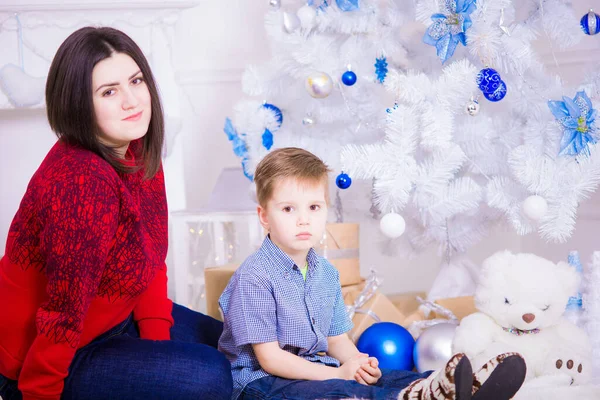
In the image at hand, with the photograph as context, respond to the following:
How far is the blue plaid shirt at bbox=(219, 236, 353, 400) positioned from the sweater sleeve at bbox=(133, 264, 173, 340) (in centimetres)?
14

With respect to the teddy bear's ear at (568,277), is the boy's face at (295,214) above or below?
above

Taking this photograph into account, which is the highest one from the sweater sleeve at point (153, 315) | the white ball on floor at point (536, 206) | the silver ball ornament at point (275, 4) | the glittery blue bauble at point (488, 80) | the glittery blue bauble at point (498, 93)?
the silver ball ornament at point (275, 4)

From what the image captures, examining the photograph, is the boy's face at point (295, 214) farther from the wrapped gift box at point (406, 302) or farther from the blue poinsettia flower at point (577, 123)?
the wrapped gift box at point (406, 302)

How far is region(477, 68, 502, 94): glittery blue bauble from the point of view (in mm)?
1656

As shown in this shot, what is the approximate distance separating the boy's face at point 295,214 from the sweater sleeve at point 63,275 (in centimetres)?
34

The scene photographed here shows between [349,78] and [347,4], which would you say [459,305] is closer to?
[349,78]

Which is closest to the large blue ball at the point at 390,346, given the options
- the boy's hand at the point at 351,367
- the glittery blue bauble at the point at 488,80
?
the boy's hand at the point at 351,367

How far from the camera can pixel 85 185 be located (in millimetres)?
1115

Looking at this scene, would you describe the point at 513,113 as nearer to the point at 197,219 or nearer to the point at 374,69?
the point at 374,69

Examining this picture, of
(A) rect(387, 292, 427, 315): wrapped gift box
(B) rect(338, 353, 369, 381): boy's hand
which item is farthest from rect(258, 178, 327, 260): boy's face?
(A) rect(387, 292, 427, 315): wrapped gift box

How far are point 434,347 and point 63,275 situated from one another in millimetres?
904

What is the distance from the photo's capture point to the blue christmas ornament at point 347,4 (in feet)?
5.99

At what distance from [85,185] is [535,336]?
96 cm

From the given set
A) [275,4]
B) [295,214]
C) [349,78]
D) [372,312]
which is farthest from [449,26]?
[372,312]
